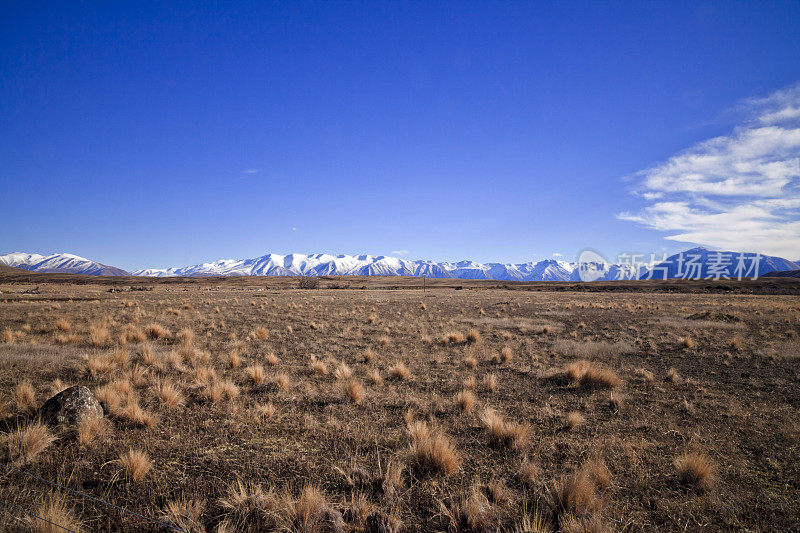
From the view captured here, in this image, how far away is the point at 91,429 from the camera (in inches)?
198

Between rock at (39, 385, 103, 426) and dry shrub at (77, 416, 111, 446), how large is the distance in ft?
0.54

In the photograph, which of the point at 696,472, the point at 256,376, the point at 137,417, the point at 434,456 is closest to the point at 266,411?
the point at 137,417

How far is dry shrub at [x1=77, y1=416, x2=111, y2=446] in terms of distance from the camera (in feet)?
15.8

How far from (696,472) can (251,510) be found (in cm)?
568

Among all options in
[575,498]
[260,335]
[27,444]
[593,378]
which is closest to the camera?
[575,498]

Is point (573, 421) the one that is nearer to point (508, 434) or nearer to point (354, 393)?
point (508, 434)


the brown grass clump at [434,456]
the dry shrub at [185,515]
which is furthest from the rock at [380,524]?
the dry shrub at [185,515]

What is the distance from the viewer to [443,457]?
Result: 4.45 meters

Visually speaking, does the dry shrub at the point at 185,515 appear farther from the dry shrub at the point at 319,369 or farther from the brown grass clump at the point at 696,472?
the brown grass clump at the point at 696,472

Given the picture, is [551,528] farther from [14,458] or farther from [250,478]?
[14,458]

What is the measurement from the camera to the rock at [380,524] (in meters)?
3.39

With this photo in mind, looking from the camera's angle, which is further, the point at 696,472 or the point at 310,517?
the point at 696,472

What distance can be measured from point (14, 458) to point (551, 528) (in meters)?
6.97

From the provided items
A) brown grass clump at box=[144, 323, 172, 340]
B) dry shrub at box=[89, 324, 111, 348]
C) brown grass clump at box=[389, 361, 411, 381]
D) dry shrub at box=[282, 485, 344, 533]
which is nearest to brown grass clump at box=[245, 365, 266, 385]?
brown grass clump at box=[389, 361, 411, 381]
